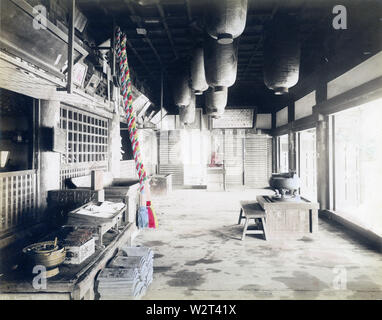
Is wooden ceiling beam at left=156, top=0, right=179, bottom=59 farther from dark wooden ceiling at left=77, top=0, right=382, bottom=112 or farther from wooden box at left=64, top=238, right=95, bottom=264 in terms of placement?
wooden box at left=64, top=238, right=95, bottom=264

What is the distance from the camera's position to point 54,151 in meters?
4.50

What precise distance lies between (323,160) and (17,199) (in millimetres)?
7709

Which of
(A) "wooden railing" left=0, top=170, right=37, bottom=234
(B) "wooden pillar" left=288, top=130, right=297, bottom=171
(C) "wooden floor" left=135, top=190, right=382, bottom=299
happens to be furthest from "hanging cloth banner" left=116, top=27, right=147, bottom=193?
(B) "wooden pillar" left=288, top=130, right=297, bottom=171

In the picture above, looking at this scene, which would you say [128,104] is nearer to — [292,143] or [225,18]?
[225,18]

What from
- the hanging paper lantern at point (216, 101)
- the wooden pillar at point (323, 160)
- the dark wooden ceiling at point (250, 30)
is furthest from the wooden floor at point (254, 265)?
the dark wooden ceiling at point (250, 30)

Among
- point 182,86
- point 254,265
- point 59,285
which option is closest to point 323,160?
point 182,86

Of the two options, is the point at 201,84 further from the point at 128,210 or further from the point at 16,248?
the point at 16,248

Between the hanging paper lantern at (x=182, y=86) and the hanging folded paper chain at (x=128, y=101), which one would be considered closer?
the hanging folded paper chain at (x=128, y=101)

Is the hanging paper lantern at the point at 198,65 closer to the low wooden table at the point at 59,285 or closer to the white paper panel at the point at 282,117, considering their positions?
the low wooden table at the point at 59,285

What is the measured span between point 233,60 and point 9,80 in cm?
336

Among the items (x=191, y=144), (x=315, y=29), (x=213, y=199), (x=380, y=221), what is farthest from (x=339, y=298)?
(x=191, y=144)

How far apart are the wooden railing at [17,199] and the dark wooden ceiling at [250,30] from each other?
3341 mm

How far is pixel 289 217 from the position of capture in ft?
19.6

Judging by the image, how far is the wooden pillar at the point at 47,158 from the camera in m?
4.49
